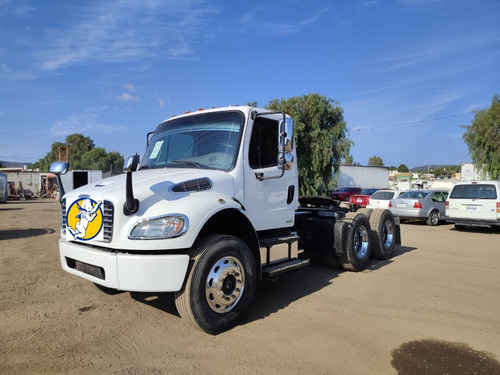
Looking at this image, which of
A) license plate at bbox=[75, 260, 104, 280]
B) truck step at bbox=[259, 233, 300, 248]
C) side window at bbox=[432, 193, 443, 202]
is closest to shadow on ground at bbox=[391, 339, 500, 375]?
truck step at bbox=[259, 233, 300, 248]

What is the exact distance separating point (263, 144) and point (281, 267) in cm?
164

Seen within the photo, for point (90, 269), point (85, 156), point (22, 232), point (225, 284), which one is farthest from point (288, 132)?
point (85, 156)

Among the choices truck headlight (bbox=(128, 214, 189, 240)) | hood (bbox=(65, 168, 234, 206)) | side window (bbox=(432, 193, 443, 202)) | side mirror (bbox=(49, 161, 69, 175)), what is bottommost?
side window (bbox=(432, 193, 443, 202))

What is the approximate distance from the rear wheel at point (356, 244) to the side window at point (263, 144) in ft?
7.73

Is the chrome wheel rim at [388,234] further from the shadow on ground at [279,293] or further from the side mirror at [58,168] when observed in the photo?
the side mirror at [58,168]

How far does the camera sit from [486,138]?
22.9m

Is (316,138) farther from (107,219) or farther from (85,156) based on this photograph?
(85,156)

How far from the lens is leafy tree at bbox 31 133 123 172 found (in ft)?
194

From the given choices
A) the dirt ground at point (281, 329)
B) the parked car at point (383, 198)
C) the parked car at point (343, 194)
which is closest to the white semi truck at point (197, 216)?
the dirt ground at point (281, 329)

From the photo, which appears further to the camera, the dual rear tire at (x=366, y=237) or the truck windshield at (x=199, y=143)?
the dual rear tire at (x=366, y=237)

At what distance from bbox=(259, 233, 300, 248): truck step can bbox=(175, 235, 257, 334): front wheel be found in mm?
521

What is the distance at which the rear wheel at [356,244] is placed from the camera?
6.59 metres

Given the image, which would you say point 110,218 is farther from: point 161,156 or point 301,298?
point 301,298

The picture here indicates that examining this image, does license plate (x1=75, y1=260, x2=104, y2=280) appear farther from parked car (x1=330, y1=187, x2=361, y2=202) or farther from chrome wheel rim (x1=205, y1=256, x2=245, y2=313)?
parked car (x1=330, y1=187, x2=361, y2=202)
